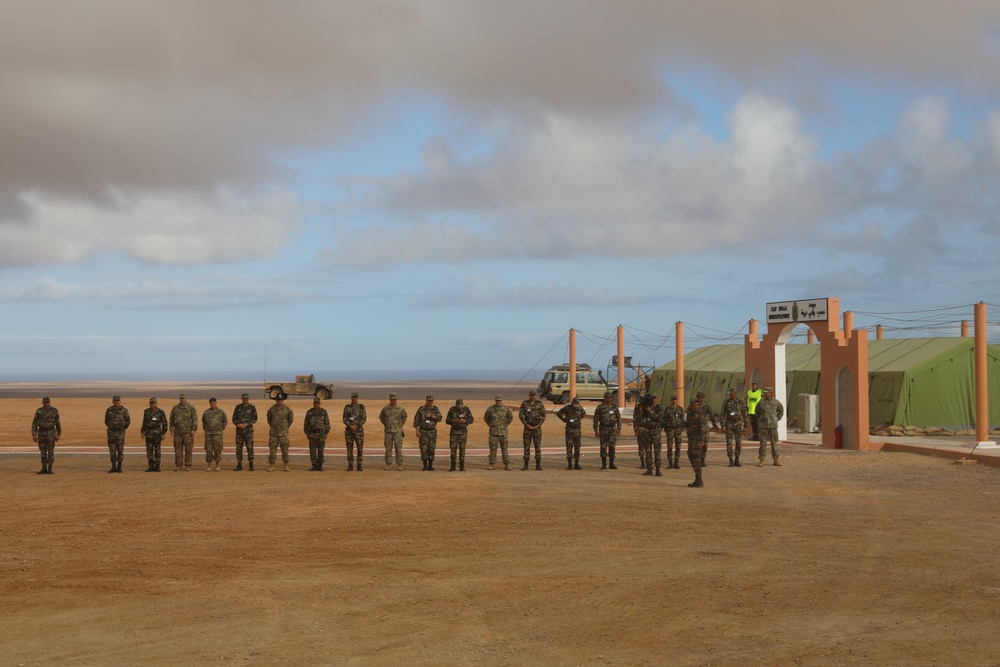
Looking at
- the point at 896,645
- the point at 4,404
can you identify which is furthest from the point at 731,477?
the point at 4,404

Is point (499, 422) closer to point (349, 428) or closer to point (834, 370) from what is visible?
point (349, 428)

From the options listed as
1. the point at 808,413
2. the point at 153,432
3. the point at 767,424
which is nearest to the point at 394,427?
the point at 153,432

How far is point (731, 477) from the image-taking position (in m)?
20.3

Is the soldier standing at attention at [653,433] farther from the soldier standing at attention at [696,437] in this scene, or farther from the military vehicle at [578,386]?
the military vehicle at [578,386]

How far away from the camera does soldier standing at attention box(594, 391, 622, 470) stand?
21.9 meters

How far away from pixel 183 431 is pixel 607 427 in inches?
353

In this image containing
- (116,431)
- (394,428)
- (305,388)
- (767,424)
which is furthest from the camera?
(305,388)

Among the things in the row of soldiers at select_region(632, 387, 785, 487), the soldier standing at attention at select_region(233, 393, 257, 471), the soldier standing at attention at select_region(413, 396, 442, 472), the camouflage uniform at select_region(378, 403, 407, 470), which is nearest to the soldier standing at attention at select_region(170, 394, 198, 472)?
the soldier standing at attention at select_region(233, 393, 257, 471)

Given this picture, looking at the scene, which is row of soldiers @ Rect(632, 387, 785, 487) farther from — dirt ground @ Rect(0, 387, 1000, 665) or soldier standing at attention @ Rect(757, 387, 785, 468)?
dirt ground @ Rect(0, 387, 1000, 665)

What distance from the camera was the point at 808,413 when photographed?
32.0 metres

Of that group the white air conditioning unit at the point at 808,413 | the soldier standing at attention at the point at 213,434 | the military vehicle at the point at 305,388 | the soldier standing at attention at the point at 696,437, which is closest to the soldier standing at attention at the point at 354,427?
the soldier standing at attention at the point at 213,434

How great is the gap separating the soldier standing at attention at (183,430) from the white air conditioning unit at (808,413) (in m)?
19.0

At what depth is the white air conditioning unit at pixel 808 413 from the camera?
31.9 metres

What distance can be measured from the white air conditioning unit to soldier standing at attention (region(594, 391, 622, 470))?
11982 mm
